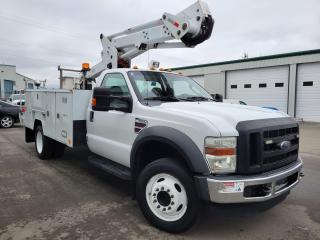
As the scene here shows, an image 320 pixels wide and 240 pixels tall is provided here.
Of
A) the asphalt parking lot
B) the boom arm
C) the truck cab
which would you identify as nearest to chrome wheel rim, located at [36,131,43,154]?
the asphalt parking lot

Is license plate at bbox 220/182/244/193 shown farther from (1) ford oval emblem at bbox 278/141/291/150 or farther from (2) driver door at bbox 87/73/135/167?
(2) driver door at bbox 87/73/135/167

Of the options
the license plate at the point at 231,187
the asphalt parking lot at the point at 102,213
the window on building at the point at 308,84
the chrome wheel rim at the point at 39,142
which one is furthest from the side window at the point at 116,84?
the window on building at the point at 308,84

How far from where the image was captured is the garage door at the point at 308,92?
1891 cm

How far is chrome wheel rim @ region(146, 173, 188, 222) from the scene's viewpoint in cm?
332

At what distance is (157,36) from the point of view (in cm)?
542

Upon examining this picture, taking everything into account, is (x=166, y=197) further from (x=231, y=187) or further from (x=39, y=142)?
(x=39, y=142)

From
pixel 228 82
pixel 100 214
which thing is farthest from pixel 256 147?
pixel 228 82

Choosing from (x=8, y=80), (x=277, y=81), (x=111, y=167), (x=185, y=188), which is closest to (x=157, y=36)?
(x=111, y=167)

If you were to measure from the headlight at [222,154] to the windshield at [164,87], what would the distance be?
4.65 feet

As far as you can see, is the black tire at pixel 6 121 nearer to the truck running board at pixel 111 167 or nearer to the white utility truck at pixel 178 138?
the white utility truck at pixel 178 138

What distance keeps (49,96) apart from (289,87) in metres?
17.7

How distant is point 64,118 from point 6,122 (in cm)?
1001

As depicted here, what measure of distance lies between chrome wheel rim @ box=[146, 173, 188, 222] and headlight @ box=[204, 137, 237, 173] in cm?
49

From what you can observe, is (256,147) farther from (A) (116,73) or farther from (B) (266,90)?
(B) (266,90)
